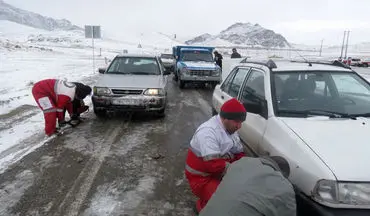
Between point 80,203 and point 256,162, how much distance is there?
2.70 meters

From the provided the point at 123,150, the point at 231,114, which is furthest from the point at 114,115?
the point at 231,114

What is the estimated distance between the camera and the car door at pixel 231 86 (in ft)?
17.0

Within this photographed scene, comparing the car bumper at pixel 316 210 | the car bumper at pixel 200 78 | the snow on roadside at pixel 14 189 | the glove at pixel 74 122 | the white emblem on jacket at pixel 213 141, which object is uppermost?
the white emblem on jacket at pixel 213 141

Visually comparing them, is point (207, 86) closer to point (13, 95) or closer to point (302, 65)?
point (13, 95)

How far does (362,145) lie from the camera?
9.71 ft

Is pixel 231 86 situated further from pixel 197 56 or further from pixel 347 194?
pixel 197 56

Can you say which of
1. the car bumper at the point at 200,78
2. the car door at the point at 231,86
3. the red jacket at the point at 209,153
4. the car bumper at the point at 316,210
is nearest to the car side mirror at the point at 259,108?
the red jacket at the point at 209,153

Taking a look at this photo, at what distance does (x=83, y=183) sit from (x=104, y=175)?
14.7 inches

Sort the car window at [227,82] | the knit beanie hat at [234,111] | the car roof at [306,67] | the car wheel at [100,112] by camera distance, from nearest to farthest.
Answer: the knit beanie hat at [234,111], the car roof at [306,67], the car window at [227,82], the car wheel at [100,112]

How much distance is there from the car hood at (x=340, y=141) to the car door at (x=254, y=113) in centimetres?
36

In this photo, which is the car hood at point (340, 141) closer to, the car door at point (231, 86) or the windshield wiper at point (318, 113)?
the windshield wiper at point (318, 113)

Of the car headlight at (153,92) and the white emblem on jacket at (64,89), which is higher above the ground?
the white emblem on jacket at (64,89)

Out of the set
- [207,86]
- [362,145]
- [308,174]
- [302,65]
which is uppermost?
[302,65]

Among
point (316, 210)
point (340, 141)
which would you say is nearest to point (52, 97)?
point (340, 141)
